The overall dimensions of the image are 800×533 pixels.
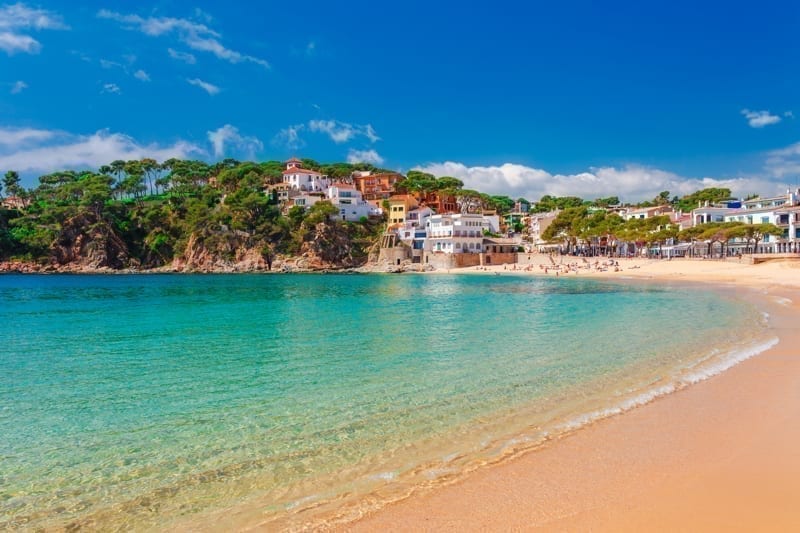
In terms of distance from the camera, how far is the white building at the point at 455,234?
87875 mm

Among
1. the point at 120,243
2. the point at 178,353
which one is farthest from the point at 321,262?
the point at 178,353

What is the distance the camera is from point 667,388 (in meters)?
10.3

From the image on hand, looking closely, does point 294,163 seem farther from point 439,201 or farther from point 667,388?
point 667,388

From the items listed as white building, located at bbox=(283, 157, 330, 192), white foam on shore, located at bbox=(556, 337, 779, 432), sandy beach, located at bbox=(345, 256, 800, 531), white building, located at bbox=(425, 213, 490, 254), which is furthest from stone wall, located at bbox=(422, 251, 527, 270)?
sandy beach, located at bbox=(345, 256, 800, 531)

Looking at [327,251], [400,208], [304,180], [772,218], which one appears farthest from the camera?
[304,180]

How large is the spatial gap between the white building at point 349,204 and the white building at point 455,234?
57.1ft

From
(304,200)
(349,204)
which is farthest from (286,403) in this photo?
(349,204)

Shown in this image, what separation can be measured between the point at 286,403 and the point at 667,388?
7558 mm

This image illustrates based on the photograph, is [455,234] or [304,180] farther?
[304,180]

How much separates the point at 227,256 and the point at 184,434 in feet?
281

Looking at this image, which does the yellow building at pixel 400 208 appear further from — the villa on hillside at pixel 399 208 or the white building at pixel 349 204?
the white building at pixel 349 204

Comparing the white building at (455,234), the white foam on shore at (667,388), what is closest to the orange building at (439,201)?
the white building at (455,234)

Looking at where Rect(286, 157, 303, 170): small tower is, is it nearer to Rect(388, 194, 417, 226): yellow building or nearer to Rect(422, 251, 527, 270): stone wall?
Rect(388, 194, 417, 226): yellow building

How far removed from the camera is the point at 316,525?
200 inches
